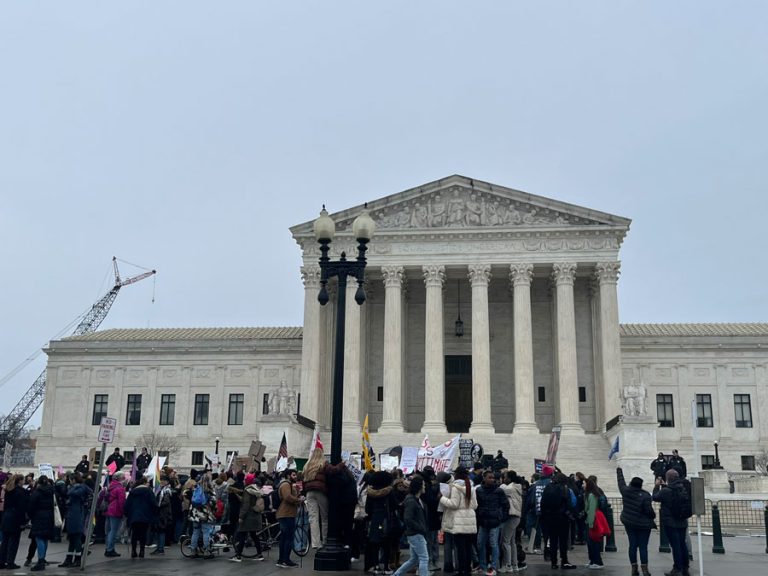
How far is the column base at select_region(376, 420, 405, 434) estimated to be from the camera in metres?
46.2

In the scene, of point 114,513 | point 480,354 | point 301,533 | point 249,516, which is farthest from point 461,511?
point 480,354

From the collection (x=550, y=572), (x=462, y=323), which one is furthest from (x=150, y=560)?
(x=462, y=323)

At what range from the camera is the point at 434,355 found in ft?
155

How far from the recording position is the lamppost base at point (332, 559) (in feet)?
53.5

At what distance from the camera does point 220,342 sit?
5988 centimetres

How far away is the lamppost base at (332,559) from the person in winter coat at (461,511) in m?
2.13

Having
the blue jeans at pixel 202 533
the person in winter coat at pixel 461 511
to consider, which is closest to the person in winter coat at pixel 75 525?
the blue jeans at pixel 202 533

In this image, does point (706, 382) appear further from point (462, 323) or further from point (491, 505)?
point (491, 505)

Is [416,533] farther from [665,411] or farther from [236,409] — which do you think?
[236,409]

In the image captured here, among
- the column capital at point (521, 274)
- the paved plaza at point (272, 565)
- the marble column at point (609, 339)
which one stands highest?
the column capital at point (521, 274)

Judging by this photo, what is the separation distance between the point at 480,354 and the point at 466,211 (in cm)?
855

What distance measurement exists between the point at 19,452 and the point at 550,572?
10849 centimetres

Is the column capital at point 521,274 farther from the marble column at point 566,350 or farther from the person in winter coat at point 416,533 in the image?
the person in winter coat at point 416,533

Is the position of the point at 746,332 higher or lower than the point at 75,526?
higher
